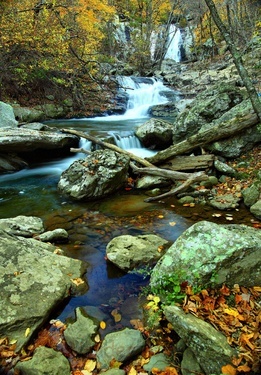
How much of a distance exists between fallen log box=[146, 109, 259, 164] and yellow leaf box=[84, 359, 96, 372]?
6.41m

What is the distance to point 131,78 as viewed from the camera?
23.2m

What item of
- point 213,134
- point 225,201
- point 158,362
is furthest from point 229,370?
point 213,134

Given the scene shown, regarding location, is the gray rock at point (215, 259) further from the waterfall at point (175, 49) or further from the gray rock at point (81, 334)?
the waterfall at point (175, 49)

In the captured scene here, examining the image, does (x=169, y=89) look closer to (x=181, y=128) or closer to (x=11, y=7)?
(x=11, y=7)

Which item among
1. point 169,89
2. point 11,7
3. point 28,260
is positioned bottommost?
point 28,260

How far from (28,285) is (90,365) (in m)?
1.29

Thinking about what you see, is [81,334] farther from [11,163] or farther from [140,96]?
[140,96]

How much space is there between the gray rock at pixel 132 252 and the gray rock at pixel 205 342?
65.5 inches

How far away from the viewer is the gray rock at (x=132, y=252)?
4.29 m

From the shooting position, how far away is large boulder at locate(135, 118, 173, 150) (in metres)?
10.5

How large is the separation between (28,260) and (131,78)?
22.3m

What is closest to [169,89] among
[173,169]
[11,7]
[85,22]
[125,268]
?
[85,22]

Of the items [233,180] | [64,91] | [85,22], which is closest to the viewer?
[233,180]

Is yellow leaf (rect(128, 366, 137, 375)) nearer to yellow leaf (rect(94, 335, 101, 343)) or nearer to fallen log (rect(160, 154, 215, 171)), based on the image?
yellow leaf (rect(94, 335, 101, 343))
